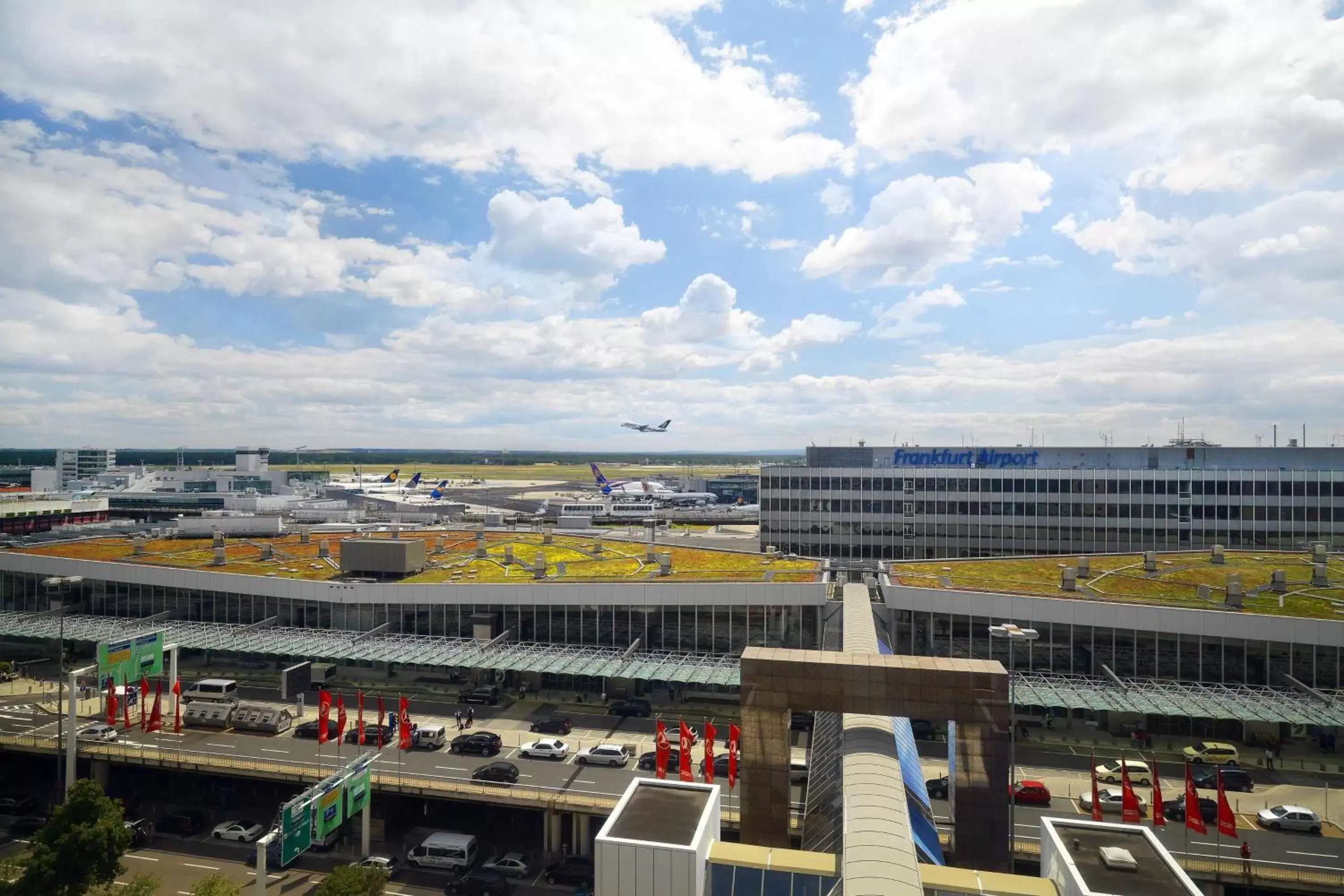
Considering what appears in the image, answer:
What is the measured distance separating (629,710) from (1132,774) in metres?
31.6

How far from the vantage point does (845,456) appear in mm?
102938

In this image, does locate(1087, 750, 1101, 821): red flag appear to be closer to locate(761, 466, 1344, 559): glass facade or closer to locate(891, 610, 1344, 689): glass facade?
locate(891, 610, 1344, 689): glass facade

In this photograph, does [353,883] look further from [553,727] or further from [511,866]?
[553,727]

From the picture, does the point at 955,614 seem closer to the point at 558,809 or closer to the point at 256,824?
the point at 558,809

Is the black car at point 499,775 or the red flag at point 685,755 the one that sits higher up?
the red flag at point 685,755

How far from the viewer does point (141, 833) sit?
146 ft

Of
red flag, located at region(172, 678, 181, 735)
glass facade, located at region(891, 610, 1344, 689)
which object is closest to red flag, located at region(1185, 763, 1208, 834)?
glass facade, located at region(891, 610, 1344, 689)

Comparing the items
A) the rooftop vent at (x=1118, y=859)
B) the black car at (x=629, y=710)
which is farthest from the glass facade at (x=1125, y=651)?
the rooftop vent at (x=1118, y=859)

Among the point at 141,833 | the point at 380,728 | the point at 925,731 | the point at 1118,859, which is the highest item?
the point at 1118,859

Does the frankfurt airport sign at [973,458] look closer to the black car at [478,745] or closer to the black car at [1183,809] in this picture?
the black car at [1183,809]

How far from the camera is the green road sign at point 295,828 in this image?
3291 centimetres

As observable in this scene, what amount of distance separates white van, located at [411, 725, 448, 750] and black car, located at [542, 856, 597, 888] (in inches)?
485

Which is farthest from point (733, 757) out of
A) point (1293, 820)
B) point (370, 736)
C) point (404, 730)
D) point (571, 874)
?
point (1293, 820)

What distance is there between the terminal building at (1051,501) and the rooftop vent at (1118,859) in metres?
69.7
